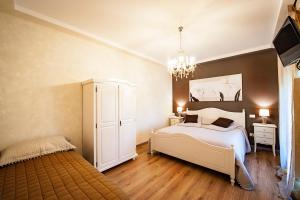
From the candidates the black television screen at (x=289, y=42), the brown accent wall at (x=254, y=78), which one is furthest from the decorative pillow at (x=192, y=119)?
the black television screen at (x=289, y=42)

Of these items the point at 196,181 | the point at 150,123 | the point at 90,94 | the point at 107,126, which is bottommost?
the point at 196,181

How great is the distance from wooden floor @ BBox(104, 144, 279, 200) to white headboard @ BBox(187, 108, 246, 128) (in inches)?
39.3

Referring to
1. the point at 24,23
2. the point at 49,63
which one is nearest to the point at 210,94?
the point at 49,63

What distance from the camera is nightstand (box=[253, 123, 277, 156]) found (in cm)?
303

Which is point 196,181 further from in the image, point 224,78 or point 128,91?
point 224,78

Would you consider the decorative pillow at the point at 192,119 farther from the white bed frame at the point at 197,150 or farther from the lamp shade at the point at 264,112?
the lamp shade at the point at 264,112

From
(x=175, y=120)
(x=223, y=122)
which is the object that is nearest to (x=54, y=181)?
(x=223, y=122)

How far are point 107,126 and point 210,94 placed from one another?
3.40 m

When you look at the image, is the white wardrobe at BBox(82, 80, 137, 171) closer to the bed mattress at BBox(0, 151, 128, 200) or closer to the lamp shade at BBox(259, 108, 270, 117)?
the bed mattress at BBox(0, 151, 128, 200)

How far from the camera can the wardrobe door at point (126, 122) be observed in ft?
8.85

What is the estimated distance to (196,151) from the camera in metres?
2.48

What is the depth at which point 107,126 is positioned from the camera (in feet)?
8.14

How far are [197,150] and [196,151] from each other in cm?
3

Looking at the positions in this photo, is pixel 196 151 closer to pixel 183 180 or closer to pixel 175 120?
pixel 183 180
